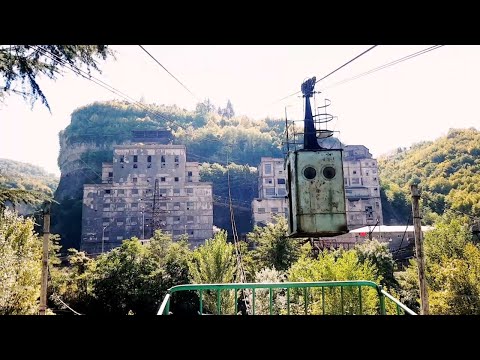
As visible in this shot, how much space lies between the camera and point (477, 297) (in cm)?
2266

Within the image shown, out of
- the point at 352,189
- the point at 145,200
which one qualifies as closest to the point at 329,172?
the point at 145,200

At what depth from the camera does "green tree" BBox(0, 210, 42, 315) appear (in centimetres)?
1609

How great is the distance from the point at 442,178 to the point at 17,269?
236 feet

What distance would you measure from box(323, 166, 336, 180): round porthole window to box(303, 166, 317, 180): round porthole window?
0.23 metres

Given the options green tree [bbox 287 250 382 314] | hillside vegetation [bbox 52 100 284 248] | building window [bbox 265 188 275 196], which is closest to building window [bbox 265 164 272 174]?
building window [bbox 265 188 275 196]

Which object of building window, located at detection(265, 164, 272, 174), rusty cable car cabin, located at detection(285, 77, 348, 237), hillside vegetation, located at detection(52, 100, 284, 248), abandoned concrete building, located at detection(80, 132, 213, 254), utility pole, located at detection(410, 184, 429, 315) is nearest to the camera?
rusty cable car cabin, located at detection(285, 77, 348, 237)

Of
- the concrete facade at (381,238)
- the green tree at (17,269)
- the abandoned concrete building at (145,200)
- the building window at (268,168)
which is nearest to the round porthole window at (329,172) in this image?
the green tree at (17,269)

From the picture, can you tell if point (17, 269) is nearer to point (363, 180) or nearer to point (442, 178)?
point (363, 180)

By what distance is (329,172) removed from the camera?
343 inches

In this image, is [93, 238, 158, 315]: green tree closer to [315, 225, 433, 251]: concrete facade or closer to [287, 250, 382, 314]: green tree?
[287, 250, 382, 314]: green tree

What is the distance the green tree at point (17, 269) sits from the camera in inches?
634

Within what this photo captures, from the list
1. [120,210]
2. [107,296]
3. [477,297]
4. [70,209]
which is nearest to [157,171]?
[120,210]
